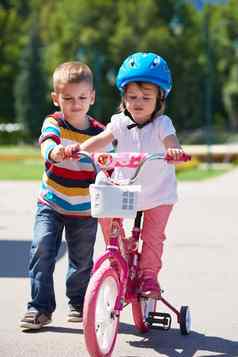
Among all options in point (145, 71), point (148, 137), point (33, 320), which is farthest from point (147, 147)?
point (33, 320)

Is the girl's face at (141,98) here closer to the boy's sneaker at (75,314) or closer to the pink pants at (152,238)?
the pink pants at (152,238)

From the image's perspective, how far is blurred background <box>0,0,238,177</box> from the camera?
5922cm

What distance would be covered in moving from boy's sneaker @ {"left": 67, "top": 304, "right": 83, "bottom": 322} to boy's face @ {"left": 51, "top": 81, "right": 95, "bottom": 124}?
121cm

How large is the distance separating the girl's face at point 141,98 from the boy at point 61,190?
39 cm

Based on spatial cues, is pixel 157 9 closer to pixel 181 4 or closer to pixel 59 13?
pixel 181 4

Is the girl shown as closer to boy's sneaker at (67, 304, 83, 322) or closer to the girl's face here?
the girl's face

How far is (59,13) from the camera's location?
2594 inches

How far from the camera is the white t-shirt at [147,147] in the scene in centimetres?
491

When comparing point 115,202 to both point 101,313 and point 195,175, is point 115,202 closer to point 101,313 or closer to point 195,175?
point 101,313

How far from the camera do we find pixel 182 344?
504cm

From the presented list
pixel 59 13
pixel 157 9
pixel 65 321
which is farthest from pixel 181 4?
pixel 65 321

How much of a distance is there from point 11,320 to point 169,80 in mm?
1852

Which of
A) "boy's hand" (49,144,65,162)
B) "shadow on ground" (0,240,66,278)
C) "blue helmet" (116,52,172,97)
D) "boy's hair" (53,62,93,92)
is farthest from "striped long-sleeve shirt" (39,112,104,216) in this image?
"shadow on ground" (0,240,66,278)

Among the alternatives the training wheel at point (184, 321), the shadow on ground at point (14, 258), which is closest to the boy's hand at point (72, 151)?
the training wheel at point (184, 321)
